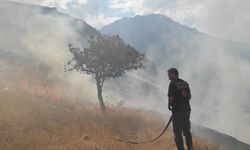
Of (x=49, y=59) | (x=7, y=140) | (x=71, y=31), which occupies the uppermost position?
(x=71, y=31)

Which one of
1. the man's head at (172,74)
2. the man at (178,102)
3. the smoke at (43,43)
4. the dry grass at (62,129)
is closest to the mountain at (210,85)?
the smoke at (43,43)

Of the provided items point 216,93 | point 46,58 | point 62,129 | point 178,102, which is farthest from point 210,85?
point 178,102

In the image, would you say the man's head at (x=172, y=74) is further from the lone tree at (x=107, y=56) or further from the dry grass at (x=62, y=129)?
the lone tree at (x=107, y=56)

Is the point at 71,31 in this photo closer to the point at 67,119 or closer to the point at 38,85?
the point at 38,85

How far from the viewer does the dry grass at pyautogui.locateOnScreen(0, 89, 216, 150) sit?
547 inches

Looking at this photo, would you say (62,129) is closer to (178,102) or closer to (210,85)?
(178,102)

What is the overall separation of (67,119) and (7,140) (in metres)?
6.78

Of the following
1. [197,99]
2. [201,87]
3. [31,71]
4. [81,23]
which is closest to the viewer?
[31,71]

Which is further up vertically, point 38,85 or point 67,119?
point 38,85

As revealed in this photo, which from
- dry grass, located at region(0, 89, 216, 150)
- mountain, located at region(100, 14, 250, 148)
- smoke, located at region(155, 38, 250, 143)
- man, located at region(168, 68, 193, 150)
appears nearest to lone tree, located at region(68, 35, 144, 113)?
dry grass, located at region(0, 89, 216, 150)

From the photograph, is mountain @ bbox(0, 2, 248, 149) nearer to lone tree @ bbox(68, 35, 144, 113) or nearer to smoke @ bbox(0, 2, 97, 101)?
smoke @ bbox(0, 2, 97, 101)

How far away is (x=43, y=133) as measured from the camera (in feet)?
51.4

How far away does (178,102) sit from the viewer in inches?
417

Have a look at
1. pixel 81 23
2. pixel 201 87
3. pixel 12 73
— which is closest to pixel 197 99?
pixel 201 87
